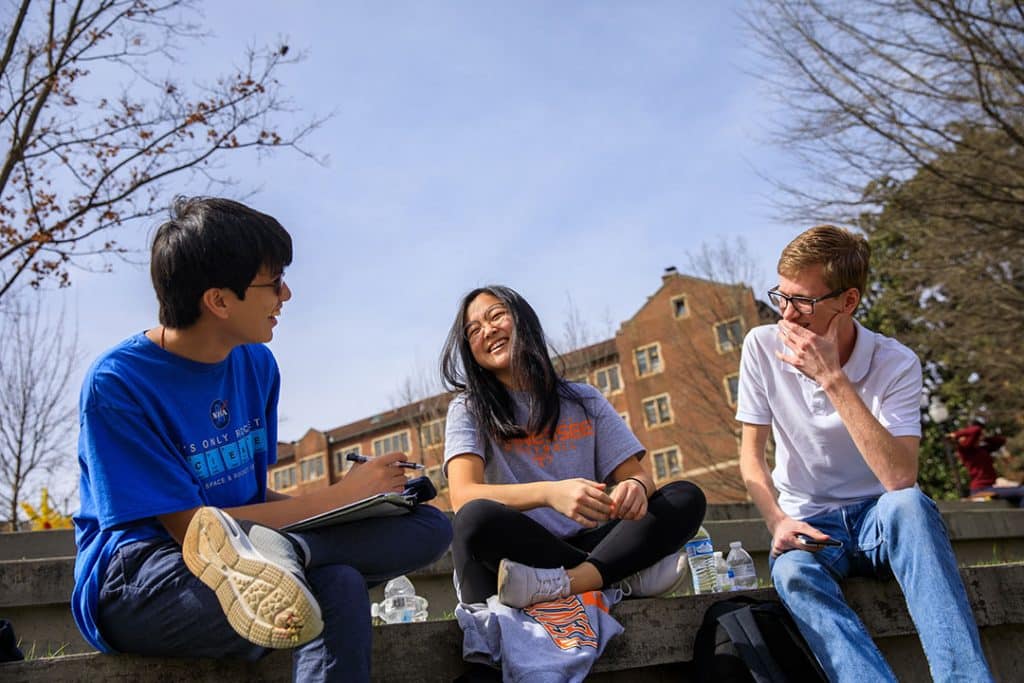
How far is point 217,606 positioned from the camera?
226 cm

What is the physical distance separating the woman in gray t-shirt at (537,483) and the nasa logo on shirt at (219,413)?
0.80m

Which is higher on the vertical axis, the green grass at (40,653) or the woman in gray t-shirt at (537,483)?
the woman in gray t-shirt at (537,483)

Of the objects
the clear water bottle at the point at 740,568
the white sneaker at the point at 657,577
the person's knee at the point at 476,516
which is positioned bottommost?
the clear water bottle at the point at 740,568

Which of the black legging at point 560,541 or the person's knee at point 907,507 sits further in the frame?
the person's knee at point 907,507

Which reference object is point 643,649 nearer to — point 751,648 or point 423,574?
point 751,648

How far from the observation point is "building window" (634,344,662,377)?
1734 inches

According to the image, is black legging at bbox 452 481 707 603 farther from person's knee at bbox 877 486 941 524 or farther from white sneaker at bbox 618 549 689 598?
person's knee at bbox 877 486 941 524

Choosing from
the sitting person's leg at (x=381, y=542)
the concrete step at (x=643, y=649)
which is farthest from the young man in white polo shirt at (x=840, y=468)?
the sitting person's leg at (x=381, y=542)

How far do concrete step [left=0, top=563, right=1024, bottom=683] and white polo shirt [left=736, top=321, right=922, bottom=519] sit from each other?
37cm

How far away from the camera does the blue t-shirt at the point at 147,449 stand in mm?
2381

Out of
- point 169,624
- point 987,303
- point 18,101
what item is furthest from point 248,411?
point 987,303

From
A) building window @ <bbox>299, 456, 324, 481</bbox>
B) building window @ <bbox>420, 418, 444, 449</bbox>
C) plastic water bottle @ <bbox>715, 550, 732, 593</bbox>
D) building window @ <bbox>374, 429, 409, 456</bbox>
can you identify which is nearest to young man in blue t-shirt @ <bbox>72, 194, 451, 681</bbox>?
plastic water bottle @ <bbox>715, 550, 732, 593</bbox>

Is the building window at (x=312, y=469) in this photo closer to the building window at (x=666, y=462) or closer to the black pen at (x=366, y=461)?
the building window at (x=666, y=462)

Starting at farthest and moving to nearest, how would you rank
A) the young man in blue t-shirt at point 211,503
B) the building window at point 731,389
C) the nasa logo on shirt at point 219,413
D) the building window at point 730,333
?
the building window at point 731,389 < the building window at point 730,333 < the nasa logo on shirt at point 219,413 < the young man in blue t-shirt at point 211,503
